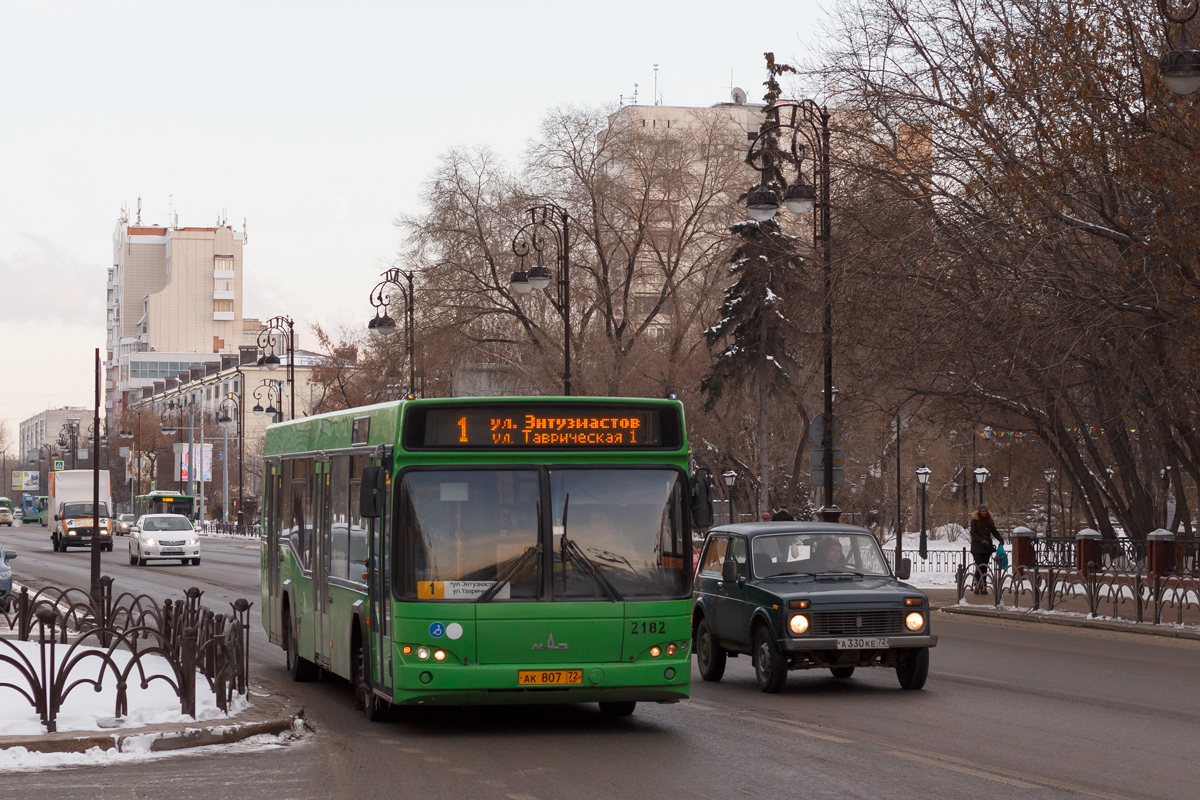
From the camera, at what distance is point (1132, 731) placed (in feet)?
41.2

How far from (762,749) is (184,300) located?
625ft

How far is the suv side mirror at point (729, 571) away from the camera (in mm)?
16384

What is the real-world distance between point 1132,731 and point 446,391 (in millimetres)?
49011

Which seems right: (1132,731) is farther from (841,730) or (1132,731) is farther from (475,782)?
(475,782)

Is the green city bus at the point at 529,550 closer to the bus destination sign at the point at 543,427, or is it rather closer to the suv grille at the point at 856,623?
the bus destination sign at the point at 543,427

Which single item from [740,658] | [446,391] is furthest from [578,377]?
[740,658]

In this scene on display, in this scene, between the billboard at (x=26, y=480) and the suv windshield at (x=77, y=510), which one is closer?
the suv windshield at (x=77, y=510)

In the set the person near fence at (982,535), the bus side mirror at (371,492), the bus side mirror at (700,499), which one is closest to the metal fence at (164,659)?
the bus side mirror at (371,492)

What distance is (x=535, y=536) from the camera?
12375 mm

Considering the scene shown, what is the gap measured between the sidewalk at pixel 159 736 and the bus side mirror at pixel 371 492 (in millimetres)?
1779

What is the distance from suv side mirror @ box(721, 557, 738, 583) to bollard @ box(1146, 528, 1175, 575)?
592 inches

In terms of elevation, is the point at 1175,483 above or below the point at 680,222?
below

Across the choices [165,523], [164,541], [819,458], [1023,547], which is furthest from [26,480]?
[819,458]

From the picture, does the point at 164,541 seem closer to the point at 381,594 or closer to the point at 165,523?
the point at 165,523
